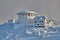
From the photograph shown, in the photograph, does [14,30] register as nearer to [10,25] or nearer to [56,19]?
[10,25]

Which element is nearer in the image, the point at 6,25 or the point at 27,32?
the point at 27,32

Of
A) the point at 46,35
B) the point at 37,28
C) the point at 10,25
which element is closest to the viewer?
the point at 46,35

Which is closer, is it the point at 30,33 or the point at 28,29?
the point at 30,33

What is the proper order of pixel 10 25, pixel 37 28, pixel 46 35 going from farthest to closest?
pixel 10 25 < pixel 37 28 < pixel 46 35

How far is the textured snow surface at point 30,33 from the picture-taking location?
15586mm

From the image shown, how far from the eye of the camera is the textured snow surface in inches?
614

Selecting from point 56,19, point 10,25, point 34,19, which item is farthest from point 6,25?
point 56,19

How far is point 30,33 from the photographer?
15961 millimetres

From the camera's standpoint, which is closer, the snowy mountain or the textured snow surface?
the textured snow surface

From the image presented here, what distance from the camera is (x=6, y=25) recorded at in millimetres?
18281

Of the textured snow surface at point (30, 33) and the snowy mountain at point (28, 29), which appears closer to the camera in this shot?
the textured snow surface at point (30, 33)

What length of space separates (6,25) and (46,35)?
3360 mm

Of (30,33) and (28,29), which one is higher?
(28,29)

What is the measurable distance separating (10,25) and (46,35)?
3008 millimetres
